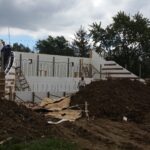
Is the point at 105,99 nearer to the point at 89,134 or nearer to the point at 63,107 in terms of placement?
the point at 63,107

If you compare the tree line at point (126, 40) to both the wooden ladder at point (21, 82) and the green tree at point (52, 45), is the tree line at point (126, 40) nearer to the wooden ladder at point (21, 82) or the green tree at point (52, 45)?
the green tree at point (52, 45)

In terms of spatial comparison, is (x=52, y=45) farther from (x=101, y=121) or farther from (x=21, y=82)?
(x=101, y=121)

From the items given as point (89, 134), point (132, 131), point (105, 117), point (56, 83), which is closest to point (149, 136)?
point (132, 131)

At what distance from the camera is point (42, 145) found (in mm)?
11875

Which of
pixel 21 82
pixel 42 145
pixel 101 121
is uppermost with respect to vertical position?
pixel 21 82

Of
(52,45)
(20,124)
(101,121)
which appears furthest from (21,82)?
(52,45)

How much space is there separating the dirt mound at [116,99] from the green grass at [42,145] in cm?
930

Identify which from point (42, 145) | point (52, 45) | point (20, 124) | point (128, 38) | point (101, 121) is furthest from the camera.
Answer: point (52, 45)

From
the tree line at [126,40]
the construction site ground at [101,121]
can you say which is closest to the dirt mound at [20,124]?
the construction site ground at [101,121]

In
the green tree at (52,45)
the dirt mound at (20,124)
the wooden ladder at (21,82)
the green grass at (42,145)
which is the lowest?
the green grass at (42,145)

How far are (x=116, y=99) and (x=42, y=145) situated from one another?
1185cm

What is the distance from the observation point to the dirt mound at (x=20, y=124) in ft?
43.2

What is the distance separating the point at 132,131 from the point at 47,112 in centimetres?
509

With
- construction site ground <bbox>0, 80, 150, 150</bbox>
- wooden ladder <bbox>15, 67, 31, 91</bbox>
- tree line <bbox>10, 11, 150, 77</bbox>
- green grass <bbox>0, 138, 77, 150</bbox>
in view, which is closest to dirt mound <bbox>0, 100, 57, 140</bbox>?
construction site ground <bbox>0, 80, 150, 150</bbox>
